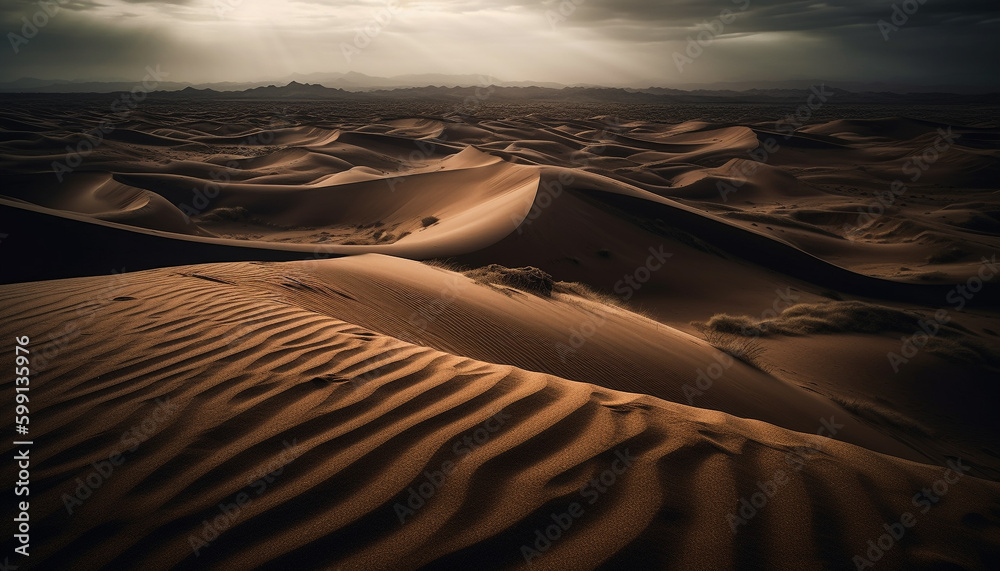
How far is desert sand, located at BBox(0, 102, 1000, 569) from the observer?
5.82 feet

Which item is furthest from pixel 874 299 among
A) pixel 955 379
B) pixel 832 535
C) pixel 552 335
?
pixel 832 535

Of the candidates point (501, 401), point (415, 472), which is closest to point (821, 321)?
point (501, 401)

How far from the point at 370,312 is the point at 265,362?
1.72 metres

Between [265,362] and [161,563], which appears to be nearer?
[161,563]

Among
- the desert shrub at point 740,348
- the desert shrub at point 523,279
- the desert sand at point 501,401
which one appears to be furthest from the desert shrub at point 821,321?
the desert shrub at point 523,279

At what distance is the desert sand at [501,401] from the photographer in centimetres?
177

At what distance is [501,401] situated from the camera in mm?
2656

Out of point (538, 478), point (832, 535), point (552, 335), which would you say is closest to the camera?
point (832, 535)

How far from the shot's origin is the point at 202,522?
174 centimetres

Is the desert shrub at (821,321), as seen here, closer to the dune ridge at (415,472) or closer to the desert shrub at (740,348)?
the desert shrub at (740,348)

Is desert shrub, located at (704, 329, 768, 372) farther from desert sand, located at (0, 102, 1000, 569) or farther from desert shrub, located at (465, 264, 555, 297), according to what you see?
desert shrub, located at (465, 264, 555, 297)

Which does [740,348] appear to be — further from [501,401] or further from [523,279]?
[501,401]

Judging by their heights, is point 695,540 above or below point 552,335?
above

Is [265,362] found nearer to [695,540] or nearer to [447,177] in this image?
[695,540]
